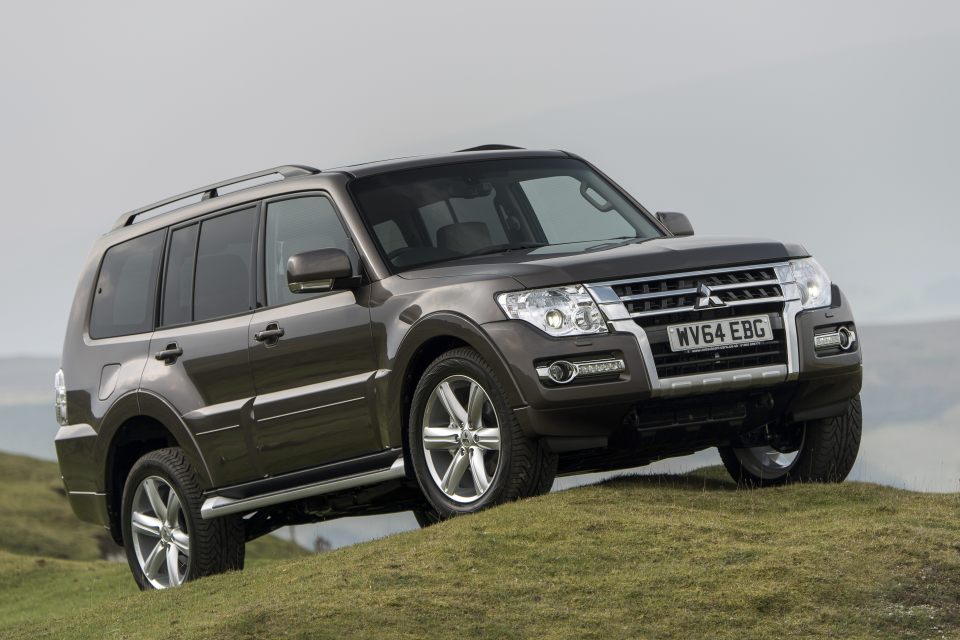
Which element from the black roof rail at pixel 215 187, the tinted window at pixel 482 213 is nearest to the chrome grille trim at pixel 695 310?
the tinted window at pixel 482 213

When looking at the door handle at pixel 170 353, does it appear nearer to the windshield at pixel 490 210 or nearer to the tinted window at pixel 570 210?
the windshield at pixel 490 210

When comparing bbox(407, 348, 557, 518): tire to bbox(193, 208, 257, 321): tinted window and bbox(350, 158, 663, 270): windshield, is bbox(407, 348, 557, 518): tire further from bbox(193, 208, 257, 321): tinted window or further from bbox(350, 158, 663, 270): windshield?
bbox(193, 208, 257, 321): tinted window

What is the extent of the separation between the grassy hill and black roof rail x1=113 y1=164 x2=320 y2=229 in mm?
A: 2354

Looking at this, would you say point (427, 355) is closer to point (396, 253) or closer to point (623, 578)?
point (396, 253)

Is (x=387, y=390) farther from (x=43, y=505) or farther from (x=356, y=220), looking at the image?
(x=43, y=505)

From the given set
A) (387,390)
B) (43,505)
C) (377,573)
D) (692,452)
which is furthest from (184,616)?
(43,505)

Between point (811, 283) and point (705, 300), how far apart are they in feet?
2.58

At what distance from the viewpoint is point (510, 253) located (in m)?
8.50

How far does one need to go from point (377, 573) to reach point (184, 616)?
1037 mm

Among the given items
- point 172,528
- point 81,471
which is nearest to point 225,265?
point 172,528

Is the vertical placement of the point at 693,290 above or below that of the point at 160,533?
above

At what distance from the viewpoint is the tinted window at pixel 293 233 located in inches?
352

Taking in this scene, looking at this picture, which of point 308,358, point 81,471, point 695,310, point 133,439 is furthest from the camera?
point 81,471

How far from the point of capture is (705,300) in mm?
7848
